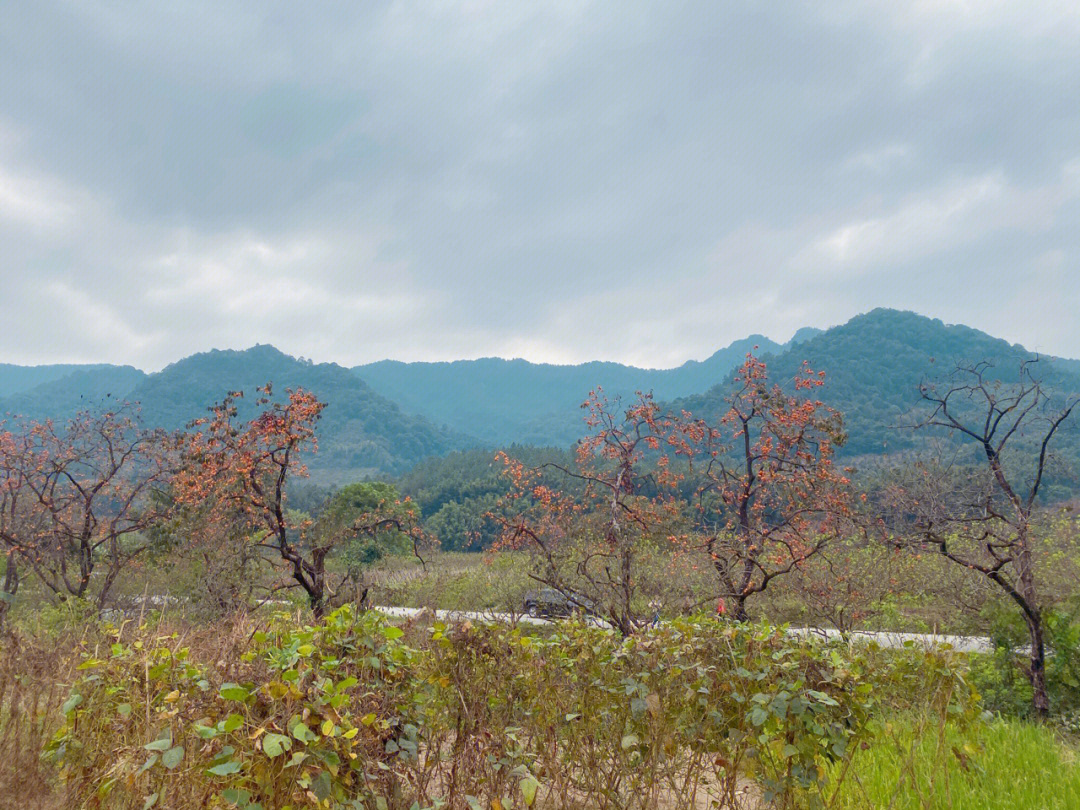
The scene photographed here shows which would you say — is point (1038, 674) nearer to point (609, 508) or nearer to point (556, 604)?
point (609, 508)

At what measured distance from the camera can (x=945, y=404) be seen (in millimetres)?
7531

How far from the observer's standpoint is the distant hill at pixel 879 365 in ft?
236

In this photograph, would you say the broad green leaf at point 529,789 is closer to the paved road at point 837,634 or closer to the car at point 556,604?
the paved road at point 837,634

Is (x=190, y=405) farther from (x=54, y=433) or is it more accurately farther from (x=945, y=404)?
(x=945, y=404)

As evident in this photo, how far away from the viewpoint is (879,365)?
9112cm

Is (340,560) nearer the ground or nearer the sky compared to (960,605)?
nearer the ground

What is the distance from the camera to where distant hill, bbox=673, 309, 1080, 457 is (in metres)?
71.8

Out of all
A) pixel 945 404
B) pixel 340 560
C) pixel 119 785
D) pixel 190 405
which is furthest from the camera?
pixel 190 405

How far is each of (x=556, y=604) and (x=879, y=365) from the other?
9500 centimetres

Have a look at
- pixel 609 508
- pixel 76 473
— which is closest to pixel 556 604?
pixel 609 508

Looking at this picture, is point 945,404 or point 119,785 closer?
point 119,785

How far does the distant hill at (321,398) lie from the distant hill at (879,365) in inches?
2899

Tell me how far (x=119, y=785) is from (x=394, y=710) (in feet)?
5.43

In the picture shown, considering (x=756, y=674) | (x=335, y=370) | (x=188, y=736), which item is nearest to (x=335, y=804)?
(x=188, y=736)
